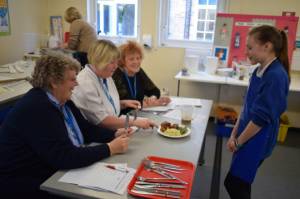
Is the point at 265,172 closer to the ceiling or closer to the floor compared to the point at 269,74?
closer to the floor

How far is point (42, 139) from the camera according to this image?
1255 millimetres

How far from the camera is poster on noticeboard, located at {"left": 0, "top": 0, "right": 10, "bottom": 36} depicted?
151 inches

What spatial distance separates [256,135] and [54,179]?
1099 mm

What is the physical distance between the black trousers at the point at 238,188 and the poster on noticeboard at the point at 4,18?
356cm

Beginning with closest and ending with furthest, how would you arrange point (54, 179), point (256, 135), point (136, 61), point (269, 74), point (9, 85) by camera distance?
point (54, 179)
point (269, 74)
point (256, 135)
point (136, 61)
point (9, 85)

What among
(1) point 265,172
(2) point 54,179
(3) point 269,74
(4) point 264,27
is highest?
(4) point 264,27

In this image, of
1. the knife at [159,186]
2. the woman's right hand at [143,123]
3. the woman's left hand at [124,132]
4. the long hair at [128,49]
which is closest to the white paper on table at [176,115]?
the woman's right hand at [143,123]

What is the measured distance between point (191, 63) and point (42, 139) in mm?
2897

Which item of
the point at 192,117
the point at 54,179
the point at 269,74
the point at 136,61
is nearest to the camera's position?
the point at 54,179

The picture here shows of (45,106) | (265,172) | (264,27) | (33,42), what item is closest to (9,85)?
(45,106)

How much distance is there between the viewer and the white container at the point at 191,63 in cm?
387

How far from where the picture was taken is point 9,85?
9.04 ft

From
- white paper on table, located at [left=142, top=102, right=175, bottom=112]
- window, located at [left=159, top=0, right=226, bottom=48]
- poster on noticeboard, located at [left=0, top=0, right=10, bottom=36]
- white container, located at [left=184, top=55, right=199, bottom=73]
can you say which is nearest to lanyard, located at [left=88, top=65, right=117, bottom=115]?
white paper on table, located at [left=142, top=102, right=175, bottom=112]

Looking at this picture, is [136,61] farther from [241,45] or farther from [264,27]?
[241,45]
